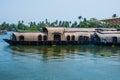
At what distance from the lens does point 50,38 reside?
154ft

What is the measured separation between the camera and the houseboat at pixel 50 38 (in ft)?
152

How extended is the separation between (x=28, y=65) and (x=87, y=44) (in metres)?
24.2

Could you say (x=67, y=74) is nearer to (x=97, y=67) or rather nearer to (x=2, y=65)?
(x=97, y=67)

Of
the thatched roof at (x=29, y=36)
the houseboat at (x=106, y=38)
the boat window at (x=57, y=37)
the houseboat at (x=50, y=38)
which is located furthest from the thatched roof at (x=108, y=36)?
the thatched roof at (x=29, y=36)

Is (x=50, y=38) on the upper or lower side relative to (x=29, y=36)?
lower

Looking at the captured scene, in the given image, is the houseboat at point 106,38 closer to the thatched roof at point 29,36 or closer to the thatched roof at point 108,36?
the thatched roof at point 108,36

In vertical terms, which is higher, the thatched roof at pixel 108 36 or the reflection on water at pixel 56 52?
the thatched roof at pixel 108 36

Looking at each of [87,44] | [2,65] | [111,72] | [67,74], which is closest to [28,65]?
[2,65]

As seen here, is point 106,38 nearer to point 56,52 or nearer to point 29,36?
point 29,36

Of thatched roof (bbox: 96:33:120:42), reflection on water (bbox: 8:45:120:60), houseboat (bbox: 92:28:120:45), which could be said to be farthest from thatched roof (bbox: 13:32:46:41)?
thatched roof (bbox: 96:33:120:42)

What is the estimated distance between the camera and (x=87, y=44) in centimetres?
4844

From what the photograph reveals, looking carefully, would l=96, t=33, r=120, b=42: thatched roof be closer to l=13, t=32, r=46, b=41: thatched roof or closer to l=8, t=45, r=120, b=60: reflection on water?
l=8, t=45, r=120, b=60: reflection on water

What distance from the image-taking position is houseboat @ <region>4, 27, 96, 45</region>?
152ft

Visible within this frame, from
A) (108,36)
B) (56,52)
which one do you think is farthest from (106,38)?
(56,52)
